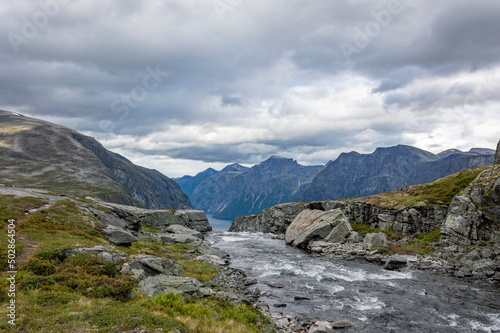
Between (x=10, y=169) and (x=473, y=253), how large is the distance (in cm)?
25429

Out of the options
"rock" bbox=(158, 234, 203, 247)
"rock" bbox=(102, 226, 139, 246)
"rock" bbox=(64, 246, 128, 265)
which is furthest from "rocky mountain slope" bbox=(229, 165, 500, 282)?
"rock" bbox=(64, 246, 128, 265)

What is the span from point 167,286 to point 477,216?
2080 inches

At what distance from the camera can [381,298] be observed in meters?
28.3

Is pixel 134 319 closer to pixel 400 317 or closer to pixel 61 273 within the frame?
pixel 61 273

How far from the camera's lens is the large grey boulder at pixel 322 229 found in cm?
6366

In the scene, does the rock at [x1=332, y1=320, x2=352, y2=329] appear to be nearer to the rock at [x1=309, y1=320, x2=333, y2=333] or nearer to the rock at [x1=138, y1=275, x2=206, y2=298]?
the rock at [x1=309, y1=320, x2=333, y2=333]

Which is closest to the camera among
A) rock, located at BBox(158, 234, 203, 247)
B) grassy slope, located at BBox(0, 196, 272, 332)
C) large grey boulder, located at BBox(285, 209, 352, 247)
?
grassy slope, located at BBox(0, 196, 272, 332)

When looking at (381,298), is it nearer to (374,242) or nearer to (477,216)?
(374,242)

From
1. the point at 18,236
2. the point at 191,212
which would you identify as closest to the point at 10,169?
the point at 191,212

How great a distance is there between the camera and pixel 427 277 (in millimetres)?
36062

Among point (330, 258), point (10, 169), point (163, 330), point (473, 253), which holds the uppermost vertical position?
point (10, 169)

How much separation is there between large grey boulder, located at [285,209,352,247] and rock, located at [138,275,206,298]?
4934 cm

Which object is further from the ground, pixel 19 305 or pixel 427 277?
pixel 19 305

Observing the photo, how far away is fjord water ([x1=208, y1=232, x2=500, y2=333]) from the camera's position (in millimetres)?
22467
